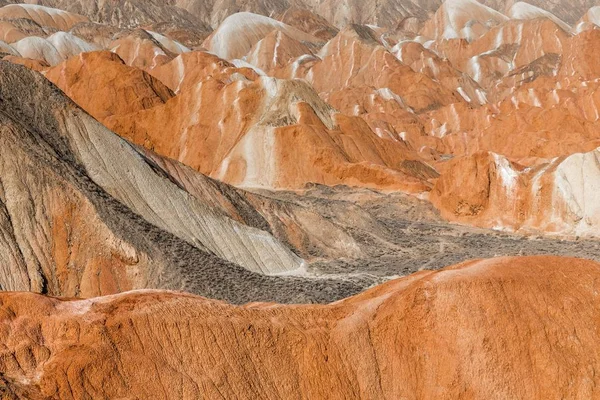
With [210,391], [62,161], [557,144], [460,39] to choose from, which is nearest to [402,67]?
[460,39]

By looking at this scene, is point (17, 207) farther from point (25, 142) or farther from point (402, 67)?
point (402, 67)

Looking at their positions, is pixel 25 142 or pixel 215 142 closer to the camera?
pixel 25 142

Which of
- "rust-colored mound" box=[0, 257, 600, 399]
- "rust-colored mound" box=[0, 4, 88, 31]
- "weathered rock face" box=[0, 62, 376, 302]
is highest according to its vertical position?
"rust-colored mound" box=[0, 257, 600, 399]

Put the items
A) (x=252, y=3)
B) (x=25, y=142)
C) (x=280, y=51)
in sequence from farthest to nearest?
(x=252, y=3) < (x=280, y=51) < (x=25, y=142)

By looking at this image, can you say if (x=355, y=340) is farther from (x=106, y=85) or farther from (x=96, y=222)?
(x=106, y=85)

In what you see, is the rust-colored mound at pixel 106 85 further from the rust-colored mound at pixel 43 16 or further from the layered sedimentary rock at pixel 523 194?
the rust-colored mound at pixel 43 16

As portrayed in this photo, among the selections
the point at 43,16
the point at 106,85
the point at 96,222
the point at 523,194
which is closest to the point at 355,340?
the point at 96,222

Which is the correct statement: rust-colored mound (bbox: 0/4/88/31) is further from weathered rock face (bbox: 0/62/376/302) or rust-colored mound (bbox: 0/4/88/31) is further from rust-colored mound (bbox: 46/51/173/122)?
weathered rock face (bbox: 0/62/376/302)

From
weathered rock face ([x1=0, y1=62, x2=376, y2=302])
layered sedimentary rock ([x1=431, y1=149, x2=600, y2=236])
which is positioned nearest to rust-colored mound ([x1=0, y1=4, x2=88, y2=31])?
layered sedimentary rock ([x1=431, y1=149, x2=600, y2=236])
